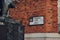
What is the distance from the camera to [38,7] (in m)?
10.5

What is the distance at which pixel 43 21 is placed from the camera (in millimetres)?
10359

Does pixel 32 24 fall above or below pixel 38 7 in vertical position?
below

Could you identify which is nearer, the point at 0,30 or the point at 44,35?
the point at 0,30

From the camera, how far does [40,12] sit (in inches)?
411

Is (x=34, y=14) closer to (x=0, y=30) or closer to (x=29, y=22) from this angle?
(x=29, y=22)

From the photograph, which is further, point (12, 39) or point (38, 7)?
point (38, 7)

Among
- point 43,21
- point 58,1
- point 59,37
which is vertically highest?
point 58,1

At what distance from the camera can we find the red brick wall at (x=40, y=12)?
10.3 meters

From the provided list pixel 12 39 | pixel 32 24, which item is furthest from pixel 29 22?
pixel 12 39

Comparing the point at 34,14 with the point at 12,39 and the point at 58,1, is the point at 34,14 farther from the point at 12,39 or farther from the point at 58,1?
the point at 12,39

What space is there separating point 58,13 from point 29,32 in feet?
4.57

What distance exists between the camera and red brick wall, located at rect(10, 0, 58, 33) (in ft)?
33.8

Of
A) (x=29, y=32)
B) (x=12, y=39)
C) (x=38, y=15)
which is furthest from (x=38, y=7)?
(x=12, y=39)

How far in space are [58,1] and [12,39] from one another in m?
5.55
